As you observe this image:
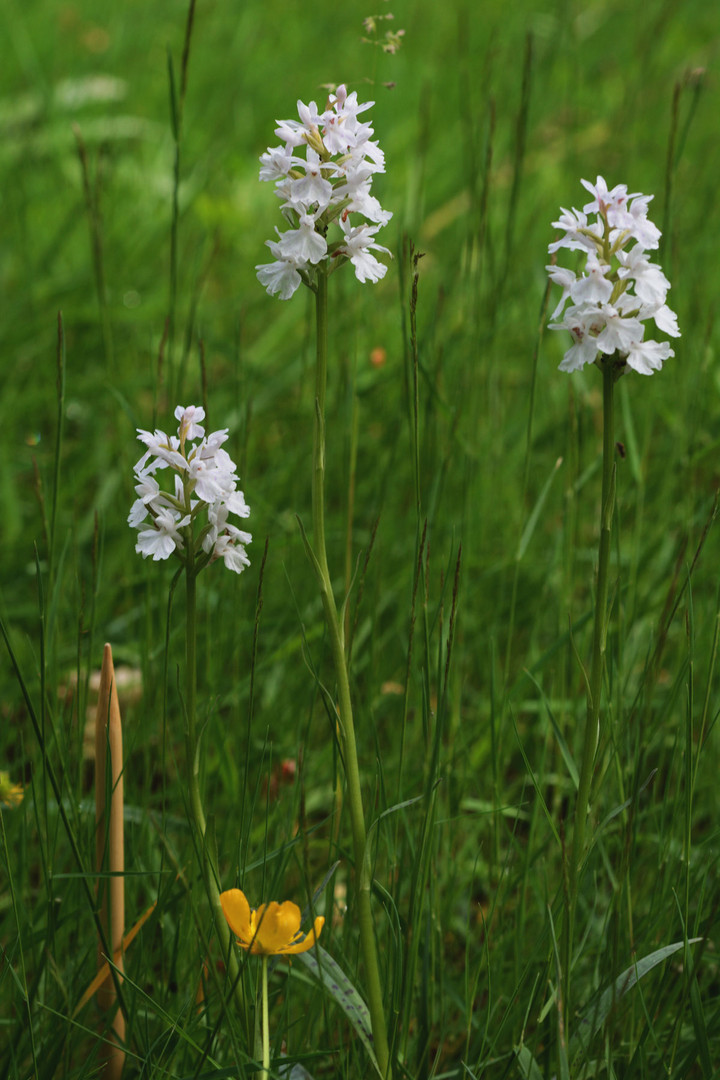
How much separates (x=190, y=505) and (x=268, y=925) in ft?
1.14

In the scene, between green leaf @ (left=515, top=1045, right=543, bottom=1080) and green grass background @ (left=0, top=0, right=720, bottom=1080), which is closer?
green leaf @ (left=515, top=1045, right=543, bottom=1080)

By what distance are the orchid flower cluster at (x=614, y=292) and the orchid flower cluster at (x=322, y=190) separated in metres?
0.15

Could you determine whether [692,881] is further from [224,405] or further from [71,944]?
[224,405]

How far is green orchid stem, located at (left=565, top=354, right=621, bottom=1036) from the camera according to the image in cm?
83

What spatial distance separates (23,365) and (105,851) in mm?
1513

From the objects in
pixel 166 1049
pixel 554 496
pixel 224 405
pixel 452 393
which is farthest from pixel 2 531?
pixel 166 1049

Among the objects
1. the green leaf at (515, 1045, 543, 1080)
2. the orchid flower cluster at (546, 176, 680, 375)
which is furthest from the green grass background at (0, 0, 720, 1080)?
the orchid flower cluster at (546, 176, 680, 375)

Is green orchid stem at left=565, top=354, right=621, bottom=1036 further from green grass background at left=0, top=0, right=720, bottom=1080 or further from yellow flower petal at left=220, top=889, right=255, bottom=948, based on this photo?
yellow flower petal at left=220, top=889, right=255, bottom=948

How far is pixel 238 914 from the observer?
0.88 m

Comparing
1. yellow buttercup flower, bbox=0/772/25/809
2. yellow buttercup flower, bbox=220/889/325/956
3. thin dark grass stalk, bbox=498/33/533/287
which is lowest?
yellow buttercup flower, bbox=220/889/325/956

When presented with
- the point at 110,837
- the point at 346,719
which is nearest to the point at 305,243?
the point at 346,719

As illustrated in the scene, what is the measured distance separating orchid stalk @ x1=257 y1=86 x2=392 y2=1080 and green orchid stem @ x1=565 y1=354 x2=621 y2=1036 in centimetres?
17

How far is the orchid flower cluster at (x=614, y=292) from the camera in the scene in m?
0.81

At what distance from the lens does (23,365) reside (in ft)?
7.31
